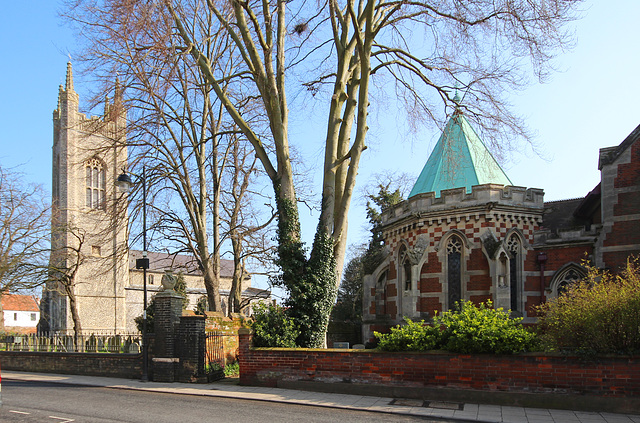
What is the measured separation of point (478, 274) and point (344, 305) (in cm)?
2016

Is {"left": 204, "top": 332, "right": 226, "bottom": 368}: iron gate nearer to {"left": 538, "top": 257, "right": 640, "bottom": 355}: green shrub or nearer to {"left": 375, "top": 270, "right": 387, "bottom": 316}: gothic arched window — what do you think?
{"left": 375, "top": 270, "right": 387, "bottom": 316}: gothic arched window

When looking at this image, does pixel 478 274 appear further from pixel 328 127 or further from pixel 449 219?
pixel 328 127

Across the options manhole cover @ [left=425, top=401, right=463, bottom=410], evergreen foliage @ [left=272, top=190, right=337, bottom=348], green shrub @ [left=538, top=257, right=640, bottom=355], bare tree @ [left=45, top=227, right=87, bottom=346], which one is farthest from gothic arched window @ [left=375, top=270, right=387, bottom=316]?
bare tree @ [left=45, top=227, right=87, bottom=346]

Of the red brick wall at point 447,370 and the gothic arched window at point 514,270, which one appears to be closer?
the red brick wall at point 447,370

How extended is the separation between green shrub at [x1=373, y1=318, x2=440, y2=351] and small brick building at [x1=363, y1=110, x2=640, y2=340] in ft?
25.0

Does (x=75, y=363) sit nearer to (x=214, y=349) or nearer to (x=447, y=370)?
(x=214, y=349)

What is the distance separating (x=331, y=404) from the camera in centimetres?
996

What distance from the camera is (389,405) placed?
9.83m

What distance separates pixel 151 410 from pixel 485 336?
21.4 feet

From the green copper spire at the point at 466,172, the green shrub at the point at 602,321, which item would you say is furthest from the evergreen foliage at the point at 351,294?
the green shrub at the point at 602,321

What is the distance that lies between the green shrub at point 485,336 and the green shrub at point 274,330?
3868 mm

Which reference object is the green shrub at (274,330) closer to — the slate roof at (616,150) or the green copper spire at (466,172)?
the green copper spire at (466,172)

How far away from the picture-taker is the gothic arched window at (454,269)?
19.1 m

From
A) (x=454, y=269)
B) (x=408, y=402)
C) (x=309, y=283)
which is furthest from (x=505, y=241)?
(x=408, y=402)
